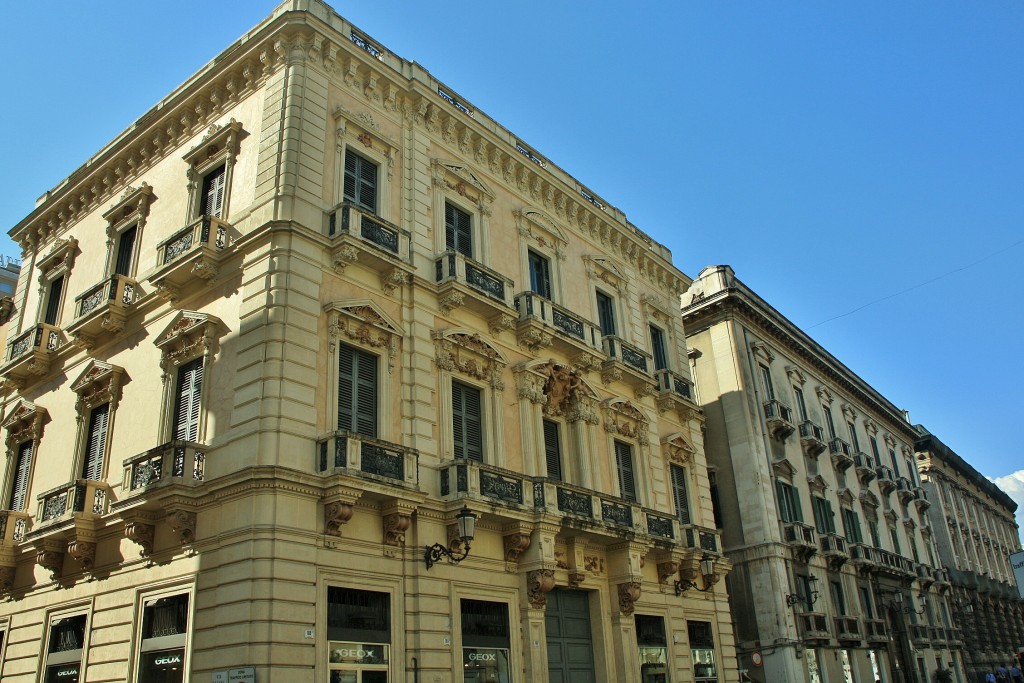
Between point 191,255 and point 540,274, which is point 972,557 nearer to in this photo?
point 540,274

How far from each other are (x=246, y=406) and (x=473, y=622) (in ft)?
21.2

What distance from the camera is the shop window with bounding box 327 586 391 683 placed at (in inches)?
589

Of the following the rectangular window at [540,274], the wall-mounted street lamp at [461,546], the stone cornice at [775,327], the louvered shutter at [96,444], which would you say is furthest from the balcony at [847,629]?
the louvered shutter at [96,444]

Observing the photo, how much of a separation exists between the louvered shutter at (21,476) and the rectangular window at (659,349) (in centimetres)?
1832

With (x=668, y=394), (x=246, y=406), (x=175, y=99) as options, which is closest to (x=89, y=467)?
(x=246, y=406)

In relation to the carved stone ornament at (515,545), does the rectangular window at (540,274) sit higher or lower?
higher

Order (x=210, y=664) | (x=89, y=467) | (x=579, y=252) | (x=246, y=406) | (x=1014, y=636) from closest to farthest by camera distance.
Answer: (x=210, y=664) → (x=246, y=406) → (x=89, y=467) → (x=579, y=252) → (x=1014, y=636)

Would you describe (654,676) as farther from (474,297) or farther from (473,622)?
(474,297)

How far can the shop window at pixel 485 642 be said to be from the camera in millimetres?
17406

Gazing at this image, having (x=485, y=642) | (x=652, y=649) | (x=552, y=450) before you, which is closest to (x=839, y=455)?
(x=652, y=649)

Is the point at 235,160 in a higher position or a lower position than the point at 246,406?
higher

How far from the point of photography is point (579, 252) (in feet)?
87.1

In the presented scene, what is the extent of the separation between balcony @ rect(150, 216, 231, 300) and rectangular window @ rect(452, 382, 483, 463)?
5.81m

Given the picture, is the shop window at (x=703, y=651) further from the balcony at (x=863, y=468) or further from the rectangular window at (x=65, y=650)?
the balcony at (x=863, y=468)
